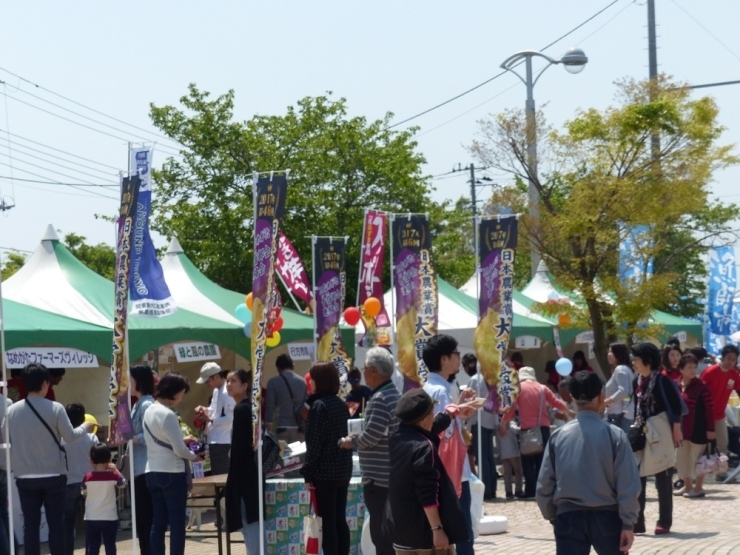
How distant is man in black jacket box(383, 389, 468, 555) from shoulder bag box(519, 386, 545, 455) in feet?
25.2

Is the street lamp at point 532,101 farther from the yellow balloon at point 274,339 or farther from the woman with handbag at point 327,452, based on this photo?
the woman with handbag at point 327,452

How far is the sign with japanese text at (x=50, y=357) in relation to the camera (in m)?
12.0

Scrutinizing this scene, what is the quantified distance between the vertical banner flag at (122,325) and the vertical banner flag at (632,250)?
11.6m

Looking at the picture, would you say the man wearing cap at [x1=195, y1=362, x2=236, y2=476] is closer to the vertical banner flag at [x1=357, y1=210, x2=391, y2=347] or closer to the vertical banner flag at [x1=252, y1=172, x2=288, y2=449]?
the vertical banner flag at [x1=357, y1=210, x2=391, y2=347]

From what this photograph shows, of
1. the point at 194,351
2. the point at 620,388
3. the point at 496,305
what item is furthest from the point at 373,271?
the point at 620,388

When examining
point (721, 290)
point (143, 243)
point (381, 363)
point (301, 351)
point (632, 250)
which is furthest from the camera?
point (721, 290)

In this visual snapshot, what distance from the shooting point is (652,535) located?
10.2m

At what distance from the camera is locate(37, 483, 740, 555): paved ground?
9.39m

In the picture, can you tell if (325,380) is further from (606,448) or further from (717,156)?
(717,156)

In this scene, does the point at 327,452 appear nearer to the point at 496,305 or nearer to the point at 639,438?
the point at 639,438

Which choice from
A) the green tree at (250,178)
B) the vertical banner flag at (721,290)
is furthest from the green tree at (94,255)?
the vertical banner flag at (721,290)

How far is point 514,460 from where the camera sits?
13.8 meters

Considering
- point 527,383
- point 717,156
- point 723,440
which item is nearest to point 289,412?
point 527,383

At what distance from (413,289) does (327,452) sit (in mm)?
5824
